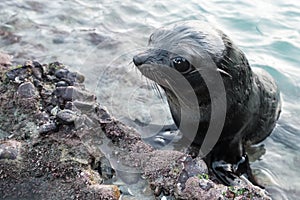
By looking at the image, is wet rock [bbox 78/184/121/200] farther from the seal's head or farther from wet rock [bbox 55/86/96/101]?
wet rock [bbox 55/86/96/101]

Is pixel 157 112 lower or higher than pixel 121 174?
lower

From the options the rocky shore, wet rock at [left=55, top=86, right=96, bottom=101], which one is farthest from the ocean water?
the rocky shore

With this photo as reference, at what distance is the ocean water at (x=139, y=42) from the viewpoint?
573 cm

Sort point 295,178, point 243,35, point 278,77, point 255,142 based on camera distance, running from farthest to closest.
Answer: point 243,35 → point 278,77 → point 255,142 → point 295,178

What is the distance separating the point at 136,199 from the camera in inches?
152

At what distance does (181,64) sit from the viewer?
3932 mm

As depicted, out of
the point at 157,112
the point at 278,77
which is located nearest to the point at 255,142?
the point at 157,112

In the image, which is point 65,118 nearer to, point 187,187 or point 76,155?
point 76,155

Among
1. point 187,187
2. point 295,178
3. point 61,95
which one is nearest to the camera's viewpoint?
point 187,187

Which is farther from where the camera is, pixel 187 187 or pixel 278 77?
pixel 278 77

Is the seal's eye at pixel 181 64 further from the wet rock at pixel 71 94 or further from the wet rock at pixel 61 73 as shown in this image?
the wet rock at pixel 61 73

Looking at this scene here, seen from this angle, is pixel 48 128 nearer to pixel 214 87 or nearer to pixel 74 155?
pixel 74 155

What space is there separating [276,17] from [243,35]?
81 cm

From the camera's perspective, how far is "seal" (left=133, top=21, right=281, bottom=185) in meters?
3.95
